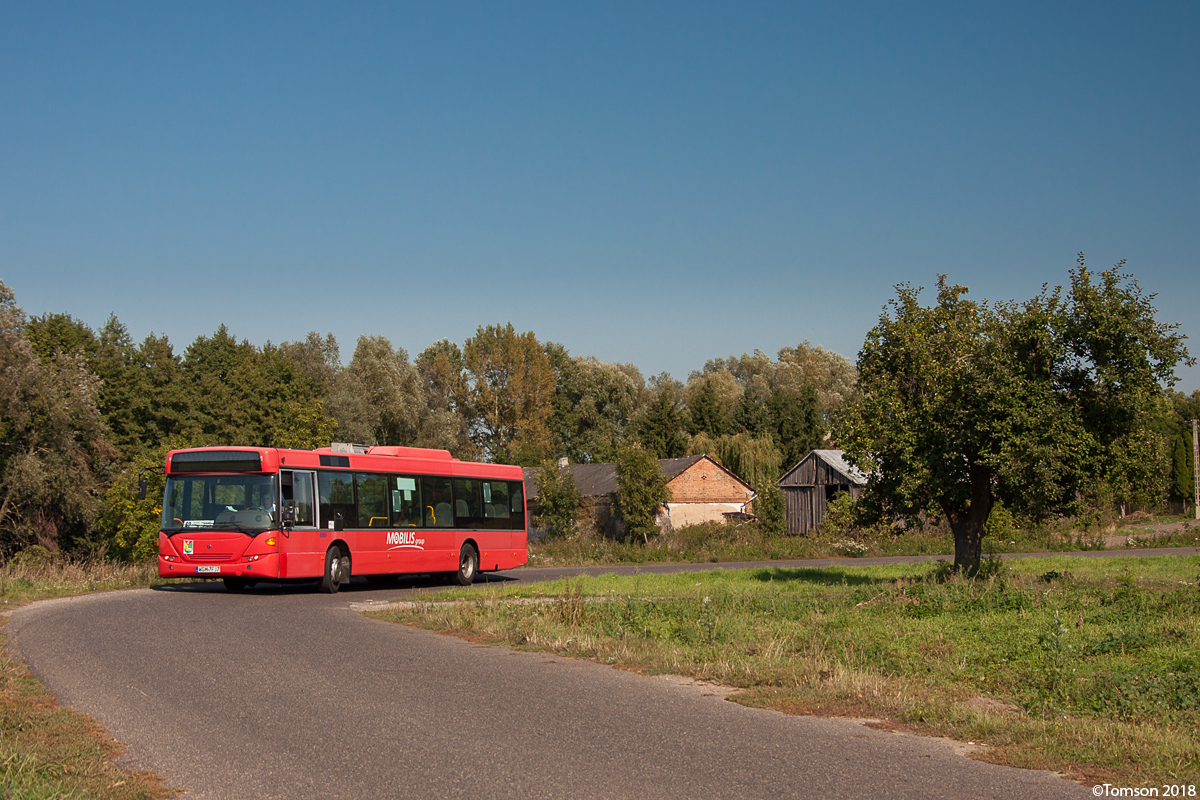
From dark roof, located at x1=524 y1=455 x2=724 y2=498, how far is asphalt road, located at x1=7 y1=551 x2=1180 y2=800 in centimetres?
4302

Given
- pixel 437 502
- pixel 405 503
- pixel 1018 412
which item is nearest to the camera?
pixel 1018 412

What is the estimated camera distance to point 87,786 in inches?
240

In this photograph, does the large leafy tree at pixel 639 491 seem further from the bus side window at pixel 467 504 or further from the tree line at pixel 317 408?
the bus side window at pixel 467 504

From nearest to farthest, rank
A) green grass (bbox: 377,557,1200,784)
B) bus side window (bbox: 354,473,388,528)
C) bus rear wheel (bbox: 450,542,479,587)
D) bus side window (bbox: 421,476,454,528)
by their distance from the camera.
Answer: green grass (bbox: 377,557,1200,784) → bus side window (bbox: 354,473,388,528) → bus side window (bbox: 421,476,454,528) → bus rear wheel (bbox: 450,542,479,587)

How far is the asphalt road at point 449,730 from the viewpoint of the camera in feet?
21.0

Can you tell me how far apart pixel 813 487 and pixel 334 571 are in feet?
130

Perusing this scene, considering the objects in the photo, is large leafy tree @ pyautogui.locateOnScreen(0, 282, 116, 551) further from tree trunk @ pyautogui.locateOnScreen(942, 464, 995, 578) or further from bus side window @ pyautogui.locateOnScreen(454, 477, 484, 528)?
tree trunk @ pyautogui.locateOnScreen(942, 464, 995, 578)

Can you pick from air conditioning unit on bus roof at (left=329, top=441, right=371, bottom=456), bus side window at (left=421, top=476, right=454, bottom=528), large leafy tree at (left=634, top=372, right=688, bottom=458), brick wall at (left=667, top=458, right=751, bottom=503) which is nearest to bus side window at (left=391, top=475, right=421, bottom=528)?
bus side window at (left=421, top=476, right=454, bottom=528)

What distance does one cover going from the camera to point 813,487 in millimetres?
56875

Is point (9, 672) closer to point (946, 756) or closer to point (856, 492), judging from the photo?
point (946, 756)

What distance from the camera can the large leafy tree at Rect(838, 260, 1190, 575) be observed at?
1798 centimetres

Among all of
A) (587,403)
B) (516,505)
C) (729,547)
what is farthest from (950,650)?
(587,403)

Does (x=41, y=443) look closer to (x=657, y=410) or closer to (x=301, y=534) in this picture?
(x=301, y=534)

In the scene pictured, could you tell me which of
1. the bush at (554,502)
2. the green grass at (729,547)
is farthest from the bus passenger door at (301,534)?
the bush at (554,502)
